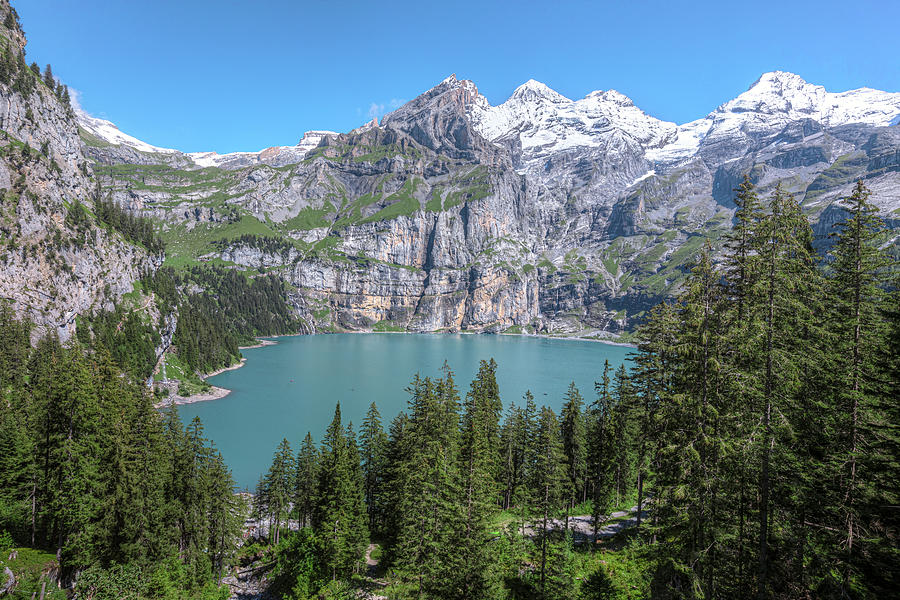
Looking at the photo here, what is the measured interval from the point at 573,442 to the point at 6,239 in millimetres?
111544

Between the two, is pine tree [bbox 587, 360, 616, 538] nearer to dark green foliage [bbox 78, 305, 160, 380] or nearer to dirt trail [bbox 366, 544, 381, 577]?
dirt trail [bbox 366, 544, 381, 577]

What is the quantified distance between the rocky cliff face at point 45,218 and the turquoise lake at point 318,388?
3596 cm

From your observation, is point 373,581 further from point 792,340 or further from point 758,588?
point 792,340

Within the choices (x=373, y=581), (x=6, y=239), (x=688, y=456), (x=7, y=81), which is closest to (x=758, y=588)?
(x=688, y=456)

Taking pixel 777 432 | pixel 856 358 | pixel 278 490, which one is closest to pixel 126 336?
pixel 278 490

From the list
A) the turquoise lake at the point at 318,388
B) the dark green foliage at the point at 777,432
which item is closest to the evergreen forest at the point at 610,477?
the dark green foliage at the point at 777,432

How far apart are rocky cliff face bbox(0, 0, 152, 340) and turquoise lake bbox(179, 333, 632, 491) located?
36.0 m

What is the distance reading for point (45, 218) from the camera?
88.6m

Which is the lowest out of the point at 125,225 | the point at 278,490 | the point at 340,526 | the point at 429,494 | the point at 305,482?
the point at 278,490

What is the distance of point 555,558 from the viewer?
2125 centimetres

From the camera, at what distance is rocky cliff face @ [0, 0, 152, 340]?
80.5 metres

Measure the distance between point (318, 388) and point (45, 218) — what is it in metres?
72.7

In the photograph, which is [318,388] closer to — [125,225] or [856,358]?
[125,225]

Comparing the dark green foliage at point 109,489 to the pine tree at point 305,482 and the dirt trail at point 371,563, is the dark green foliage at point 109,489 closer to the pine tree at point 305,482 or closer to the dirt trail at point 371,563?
the pine tree at point 305,482
